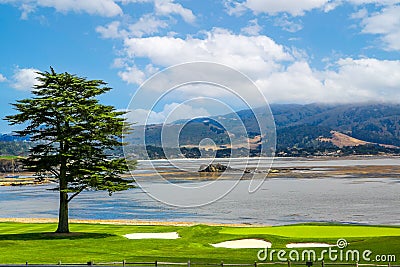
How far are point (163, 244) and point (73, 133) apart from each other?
31.4 ft

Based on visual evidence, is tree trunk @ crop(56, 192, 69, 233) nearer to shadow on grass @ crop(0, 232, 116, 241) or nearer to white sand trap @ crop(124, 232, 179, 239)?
shadow on grass @ crop(0, 232, 116, 241)

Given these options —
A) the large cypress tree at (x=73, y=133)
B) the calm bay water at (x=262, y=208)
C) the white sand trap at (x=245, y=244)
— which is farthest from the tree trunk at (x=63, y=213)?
the calm bay water at (x=262, y=208)

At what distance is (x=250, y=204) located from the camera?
6938cm

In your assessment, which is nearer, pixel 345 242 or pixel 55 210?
pixel 345 242

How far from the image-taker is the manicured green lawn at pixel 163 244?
24.6m

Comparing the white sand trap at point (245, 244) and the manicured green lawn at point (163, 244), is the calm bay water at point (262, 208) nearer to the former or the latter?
the manicured green lawn at point (163, 244)

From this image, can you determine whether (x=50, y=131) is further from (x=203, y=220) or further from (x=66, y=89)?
(x=203, y=220)

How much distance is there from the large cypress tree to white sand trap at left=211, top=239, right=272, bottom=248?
24.9 feet

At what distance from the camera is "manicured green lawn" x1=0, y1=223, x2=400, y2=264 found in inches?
969

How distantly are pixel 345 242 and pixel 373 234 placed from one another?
23.4 ft

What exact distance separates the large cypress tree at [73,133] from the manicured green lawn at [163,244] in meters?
3.80

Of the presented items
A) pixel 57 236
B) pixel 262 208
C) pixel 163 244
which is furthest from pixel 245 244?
pixel 262 208

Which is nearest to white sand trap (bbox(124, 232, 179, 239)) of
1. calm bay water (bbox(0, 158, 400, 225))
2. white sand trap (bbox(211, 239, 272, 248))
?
white sand trap (bbox(211, 239, 272, 248))

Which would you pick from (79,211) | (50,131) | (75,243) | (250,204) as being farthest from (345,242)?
(79,211)
